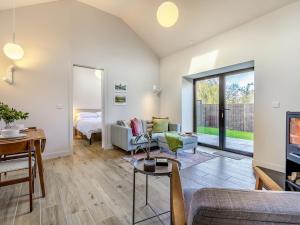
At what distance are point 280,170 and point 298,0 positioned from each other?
2808mm

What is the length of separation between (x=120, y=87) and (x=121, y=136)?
1.49m

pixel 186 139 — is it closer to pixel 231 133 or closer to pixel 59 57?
pixel 231 133

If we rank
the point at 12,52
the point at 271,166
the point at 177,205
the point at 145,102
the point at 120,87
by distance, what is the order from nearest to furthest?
the point at 177,205 → the point at 12,52 → the point at 271,166 → the point at 120,87 → the point at 145,102

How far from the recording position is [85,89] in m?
7.23

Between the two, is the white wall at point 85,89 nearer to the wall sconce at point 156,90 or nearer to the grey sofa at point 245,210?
the wall sconce at point 156,90

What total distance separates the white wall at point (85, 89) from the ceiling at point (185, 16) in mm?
2892

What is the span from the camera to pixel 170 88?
5.57m

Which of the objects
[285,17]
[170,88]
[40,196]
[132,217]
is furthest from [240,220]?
[170,88]

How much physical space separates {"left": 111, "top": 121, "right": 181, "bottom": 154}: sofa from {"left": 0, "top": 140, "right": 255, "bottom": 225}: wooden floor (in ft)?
1.20

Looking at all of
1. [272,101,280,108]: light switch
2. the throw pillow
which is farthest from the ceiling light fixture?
the throw pillow

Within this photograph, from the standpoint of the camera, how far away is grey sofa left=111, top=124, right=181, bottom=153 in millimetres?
4060

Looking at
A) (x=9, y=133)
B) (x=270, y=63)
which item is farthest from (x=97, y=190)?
(x=270, y=63)

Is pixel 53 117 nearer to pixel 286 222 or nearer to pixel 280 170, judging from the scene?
pixel 286 222

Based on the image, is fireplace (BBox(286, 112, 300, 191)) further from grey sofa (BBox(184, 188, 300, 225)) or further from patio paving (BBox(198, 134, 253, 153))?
patio paving (BBox(198, 134, 253, 153))
